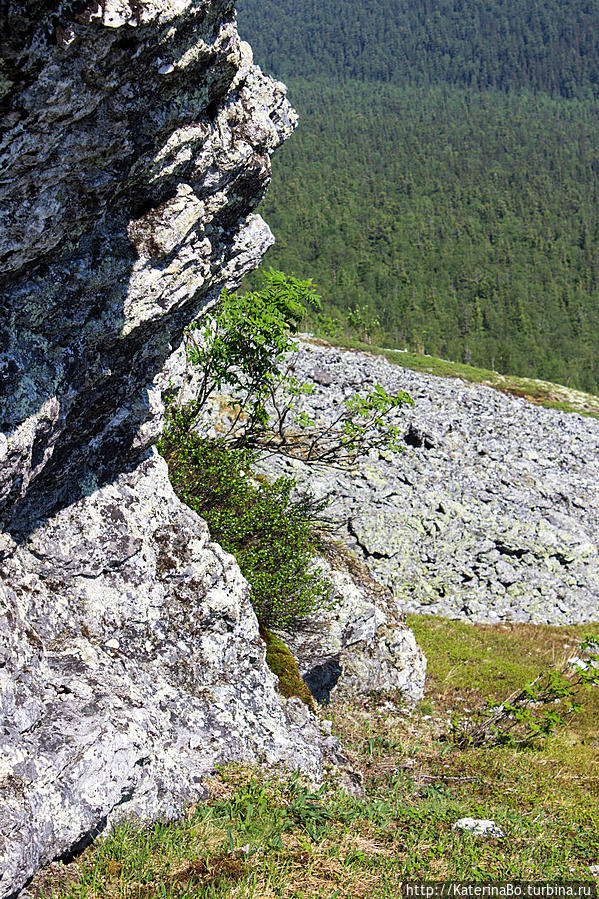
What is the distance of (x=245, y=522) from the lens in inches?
520

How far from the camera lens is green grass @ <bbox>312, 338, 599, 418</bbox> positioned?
188 feet

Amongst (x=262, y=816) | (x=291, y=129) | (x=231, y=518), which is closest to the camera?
(x=262, y=816)

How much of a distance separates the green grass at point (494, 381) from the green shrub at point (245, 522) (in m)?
38.0

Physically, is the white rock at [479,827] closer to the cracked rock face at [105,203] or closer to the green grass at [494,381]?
the cracked rock face at [105,203]

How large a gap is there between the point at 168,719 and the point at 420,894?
374 centimetres

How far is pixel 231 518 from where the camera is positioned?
12.9 metres

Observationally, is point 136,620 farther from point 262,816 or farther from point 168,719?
point 262,816

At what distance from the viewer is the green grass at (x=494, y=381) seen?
188 ft

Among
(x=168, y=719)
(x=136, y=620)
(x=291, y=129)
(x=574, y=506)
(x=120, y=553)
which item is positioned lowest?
(x=574, y=506)

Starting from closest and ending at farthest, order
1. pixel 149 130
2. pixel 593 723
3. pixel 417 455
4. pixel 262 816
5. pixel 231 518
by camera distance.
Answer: pixel 149 130 < pixel 262 816 < pixel 231 518 < pixel 593 723 < pixel 417 455

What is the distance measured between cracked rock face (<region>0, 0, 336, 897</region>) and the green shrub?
1.95 metres

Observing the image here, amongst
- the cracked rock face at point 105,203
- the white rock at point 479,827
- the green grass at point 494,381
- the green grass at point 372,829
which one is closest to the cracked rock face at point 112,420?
the cracked rock face at point 105,203

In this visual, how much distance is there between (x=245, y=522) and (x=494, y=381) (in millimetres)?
56072

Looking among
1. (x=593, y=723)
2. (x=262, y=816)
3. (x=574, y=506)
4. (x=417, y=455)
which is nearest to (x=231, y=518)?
(x=262, y=816)
